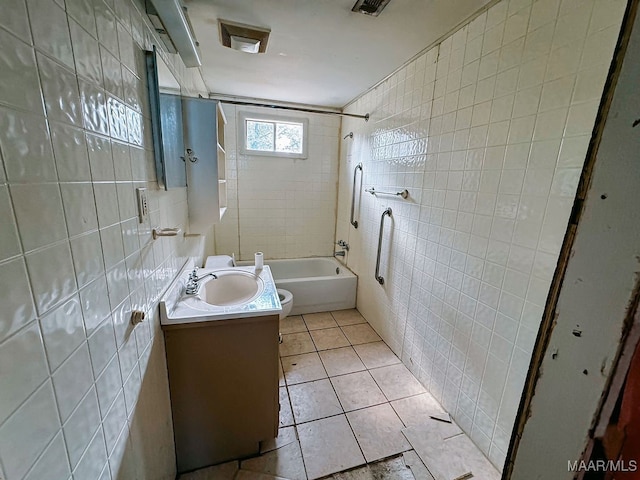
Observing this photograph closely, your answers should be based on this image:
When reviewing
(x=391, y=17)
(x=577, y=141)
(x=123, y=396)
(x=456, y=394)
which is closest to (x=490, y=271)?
(x=577, y=141)

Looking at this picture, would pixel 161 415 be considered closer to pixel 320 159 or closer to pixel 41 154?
pixel 41 154

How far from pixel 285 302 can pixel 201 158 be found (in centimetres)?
147

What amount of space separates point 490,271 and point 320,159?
8.12 feet

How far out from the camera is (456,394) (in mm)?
1592

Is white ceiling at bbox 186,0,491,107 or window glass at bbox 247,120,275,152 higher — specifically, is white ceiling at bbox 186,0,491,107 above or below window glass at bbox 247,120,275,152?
above

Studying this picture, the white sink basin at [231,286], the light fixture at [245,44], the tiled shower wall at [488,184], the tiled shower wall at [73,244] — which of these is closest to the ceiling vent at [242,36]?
the light fixture at [245,44]

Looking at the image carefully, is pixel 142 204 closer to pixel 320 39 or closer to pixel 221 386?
pixel 221 386

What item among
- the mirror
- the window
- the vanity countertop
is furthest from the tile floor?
the window

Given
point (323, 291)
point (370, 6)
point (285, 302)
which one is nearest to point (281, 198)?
point (323, 291)

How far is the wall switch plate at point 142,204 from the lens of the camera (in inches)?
36.9

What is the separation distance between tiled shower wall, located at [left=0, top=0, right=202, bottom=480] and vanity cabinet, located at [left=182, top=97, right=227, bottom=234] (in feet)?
1.56

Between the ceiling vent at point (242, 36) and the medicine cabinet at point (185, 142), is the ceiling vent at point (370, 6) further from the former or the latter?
the medicine cabinet at point (185, 142)

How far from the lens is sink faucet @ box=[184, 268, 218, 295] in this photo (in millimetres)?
1423

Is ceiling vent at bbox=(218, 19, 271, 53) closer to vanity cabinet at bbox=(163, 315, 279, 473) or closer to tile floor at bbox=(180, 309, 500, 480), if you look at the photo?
vanity cabinet at bbox=(163, 315, 279, 473)
